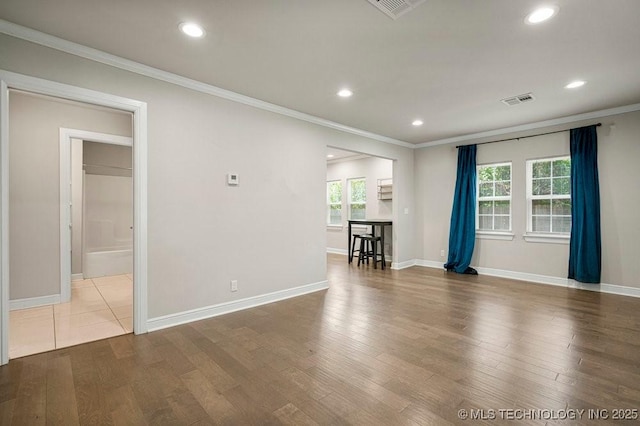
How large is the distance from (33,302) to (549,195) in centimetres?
779

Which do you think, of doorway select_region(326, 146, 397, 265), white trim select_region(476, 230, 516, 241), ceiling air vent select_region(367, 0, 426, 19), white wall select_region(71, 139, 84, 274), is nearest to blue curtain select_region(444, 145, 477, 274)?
white trim select_region(476, 230, 516, 241)

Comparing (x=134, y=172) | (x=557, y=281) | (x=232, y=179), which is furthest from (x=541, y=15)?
(x=557, y=281)

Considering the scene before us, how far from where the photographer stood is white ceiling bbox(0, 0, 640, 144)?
7.20ft

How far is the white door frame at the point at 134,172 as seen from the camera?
7.75 ft

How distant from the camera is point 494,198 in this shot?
5.77 meters

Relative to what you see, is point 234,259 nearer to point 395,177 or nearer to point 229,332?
point 229,332

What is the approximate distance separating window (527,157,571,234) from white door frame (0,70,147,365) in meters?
5.87

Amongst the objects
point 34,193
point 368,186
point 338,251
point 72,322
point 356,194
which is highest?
point 368,186

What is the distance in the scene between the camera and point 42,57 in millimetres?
2535

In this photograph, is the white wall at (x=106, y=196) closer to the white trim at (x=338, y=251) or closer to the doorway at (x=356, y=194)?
the doorway at (x=356, y=194)

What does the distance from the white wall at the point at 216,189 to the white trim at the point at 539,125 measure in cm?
285

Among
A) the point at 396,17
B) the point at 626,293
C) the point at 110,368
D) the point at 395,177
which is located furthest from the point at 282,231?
the point at 626,293

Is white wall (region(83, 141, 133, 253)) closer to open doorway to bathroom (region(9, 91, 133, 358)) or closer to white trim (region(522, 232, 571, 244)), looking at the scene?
open doorway to bathroom (region(9, 91, 133, 358))

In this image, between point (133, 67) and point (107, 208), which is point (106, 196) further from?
point (133, 67)
